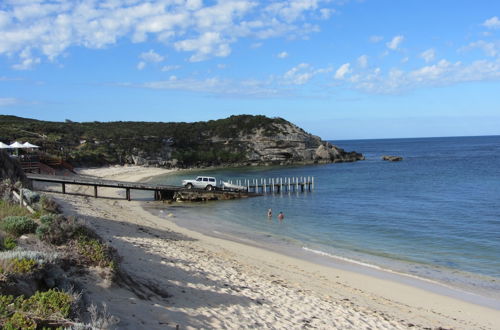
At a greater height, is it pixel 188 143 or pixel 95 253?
pixel 188 143

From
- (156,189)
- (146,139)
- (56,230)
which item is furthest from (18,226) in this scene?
(146,139)

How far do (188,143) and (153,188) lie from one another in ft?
181

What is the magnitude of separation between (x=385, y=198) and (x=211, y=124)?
71.4 m

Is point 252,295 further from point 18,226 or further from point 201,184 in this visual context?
point 201,184

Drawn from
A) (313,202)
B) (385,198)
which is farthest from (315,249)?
(385,198)

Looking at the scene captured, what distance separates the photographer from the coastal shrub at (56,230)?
9477 mm

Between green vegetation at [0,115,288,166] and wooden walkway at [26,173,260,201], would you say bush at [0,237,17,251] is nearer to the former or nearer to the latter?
wooden walkway at [26,173,260,201]

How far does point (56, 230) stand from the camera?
9.64 m

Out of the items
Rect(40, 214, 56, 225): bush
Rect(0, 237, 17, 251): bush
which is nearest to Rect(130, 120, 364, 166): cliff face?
Rect(40, 214, 56, 225): bush

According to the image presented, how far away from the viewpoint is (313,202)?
3953 centimetres

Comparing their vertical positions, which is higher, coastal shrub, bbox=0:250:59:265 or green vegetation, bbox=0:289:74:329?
coastal shrub, bbox=0:250:59:265

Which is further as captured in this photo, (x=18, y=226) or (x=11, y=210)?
(x=11, y=210)

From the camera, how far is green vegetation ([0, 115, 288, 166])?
223ft

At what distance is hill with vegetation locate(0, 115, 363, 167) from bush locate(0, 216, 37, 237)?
56.2 metres
